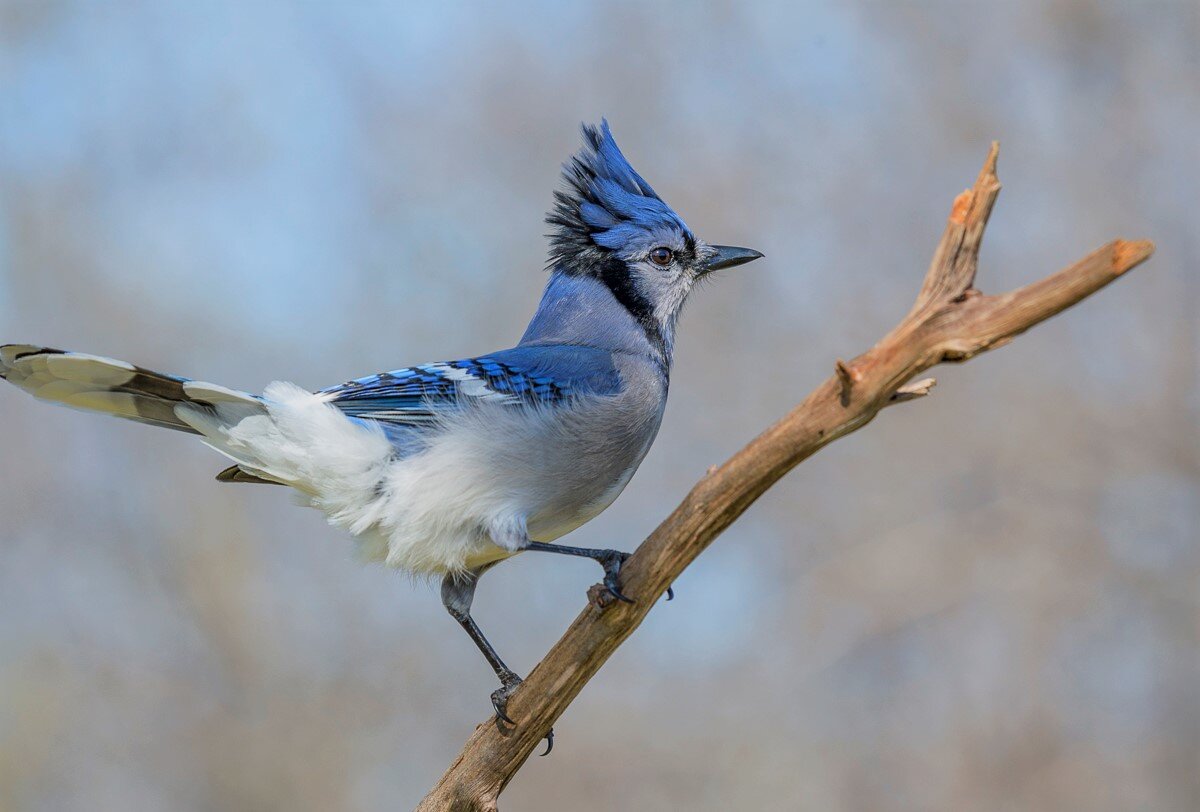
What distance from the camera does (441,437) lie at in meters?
2.87

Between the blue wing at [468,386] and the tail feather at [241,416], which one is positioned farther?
the blue wing at [468,386]

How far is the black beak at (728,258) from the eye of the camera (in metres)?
3.50

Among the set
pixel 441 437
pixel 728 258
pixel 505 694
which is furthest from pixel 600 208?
pixel 505 694

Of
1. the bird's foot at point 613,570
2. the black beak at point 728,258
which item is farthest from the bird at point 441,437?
the black beak at point 728,258

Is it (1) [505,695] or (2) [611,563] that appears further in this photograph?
(1) [505,695]

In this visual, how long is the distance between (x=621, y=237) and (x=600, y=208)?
0.11 m

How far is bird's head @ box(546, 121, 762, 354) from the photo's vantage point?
339cm

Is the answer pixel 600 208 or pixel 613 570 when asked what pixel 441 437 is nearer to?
pixel 613 570

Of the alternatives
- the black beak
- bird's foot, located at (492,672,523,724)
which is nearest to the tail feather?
bird's foot, located at (492,672,523,724)

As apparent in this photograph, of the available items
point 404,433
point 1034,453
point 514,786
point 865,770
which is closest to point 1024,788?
point 865,770

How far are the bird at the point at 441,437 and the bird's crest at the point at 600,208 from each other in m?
0.36

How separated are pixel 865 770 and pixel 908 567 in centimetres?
103

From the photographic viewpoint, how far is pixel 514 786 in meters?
5.45

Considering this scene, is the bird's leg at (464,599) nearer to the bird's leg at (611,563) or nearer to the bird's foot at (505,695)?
the bird's foot at (505,695)
